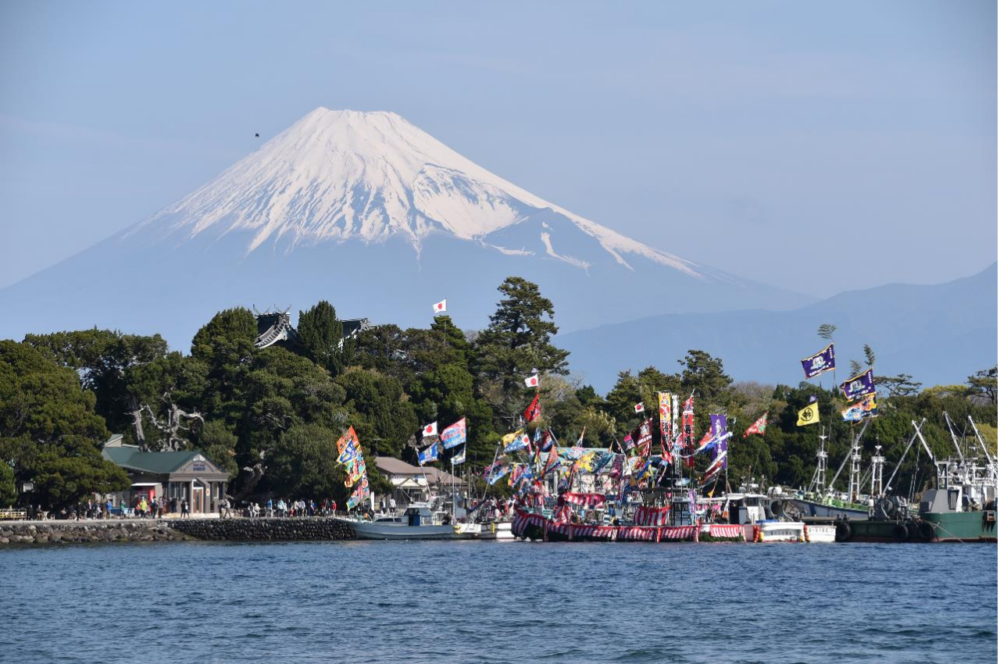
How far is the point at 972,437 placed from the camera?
114m

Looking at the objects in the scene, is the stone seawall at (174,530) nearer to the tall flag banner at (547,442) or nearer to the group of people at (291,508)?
the group of people at (291,508)

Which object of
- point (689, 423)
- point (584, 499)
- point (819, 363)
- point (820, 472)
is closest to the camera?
point (819, 363)

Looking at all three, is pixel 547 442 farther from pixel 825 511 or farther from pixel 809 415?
pixel 825 511

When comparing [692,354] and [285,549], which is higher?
[692,354]

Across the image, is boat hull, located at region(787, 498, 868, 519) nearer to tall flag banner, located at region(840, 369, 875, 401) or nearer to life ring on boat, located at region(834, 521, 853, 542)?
life ring on boat, located at region(834, 521, 853, 542)

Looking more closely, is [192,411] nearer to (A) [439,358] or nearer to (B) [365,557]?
(A) [439,358]

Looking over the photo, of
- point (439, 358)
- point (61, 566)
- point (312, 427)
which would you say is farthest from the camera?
point (439, 358)

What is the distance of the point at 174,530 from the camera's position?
3526 inches

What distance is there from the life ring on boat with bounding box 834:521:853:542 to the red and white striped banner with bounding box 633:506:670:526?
9.80m

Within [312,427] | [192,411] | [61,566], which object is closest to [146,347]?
[192,411]

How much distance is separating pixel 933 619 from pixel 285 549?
43361 mm

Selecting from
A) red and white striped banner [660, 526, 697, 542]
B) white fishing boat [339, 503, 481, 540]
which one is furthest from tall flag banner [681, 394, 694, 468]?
white fishing boat [339, 503, 481, 540]

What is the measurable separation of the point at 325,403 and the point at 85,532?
2229 cm

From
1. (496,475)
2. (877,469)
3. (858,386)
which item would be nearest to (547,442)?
(496,475)
